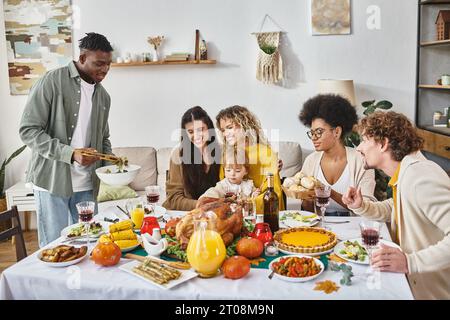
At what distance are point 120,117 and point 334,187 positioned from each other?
239 cm

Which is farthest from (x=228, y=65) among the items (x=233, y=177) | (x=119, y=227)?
(x=119, y=227)

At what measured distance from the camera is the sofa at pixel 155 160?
3881mm

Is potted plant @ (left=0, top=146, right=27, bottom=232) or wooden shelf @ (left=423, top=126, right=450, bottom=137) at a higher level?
wooden shelf @ (left=423, top=126, right=450, bottom=137)

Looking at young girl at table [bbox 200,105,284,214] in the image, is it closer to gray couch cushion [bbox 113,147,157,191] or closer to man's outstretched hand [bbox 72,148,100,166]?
man's outstretched hand [bbox 72,148,100,166]

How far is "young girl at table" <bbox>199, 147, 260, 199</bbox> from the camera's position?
2.31m

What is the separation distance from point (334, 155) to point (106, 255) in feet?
4.58

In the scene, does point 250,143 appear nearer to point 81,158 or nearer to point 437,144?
point 81,158

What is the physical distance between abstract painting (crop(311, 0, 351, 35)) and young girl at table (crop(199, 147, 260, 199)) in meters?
1.86

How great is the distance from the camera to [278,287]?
1.41 meters

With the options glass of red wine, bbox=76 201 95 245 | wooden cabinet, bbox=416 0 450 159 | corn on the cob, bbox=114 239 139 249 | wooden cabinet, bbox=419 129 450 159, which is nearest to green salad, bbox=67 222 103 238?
glass of red wine, bbox=76 201 95 245

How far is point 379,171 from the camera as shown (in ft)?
11.8

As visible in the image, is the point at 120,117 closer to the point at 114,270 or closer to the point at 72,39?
the point at 72,39

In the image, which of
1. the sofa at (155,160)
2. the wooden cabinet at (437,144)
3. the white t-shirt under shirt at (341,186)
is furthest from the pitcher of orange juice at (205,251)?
the wooden cabinet at (437,144)
